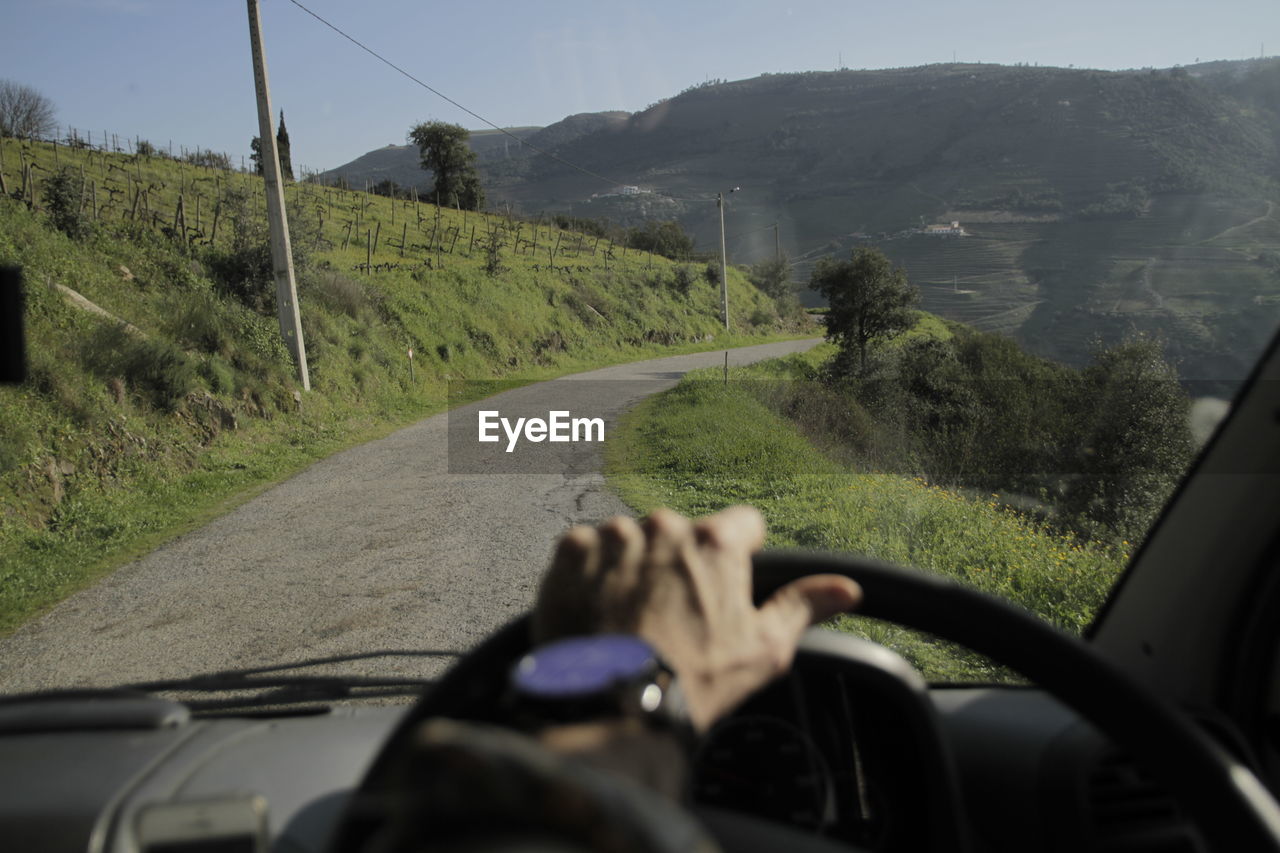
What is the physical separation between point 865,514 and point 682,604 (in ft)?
24.0

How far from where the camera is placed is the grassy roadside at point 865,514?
515 centimetres

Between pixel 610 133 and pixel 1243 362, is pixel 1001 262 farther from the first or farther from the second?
pixel 610 133

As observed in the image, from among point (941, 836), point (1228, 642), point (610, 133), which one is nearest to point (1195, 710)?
point (1228, 642)

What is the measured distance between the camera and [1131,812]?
1.47 metres

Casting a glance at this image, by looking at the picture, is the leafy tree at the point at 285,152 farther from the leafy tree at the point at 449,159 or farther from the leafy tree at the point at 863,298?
the leafy tree at the point at 863,298

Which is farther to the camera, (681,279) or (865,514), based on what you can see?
(681,279)

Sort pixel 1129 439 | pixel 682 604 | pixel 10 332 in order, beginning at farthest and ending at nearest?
pixel 1129 439
pixel 10 332
pixel 682 604

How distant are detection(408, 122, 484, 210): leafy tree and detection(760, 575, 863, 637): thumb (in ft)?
210

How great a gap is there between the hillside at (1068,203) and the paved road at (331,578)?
175 inches

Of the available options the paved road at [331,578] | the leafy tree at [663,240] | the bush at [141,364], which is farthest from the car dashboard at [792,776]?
the leafy tree at [663,240]

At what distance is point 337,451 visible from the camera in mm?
14203

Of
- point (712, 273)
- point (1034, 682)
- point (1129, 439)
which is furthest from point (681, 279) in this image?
point (1034, 682)

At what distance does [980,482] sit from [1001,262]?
22.2ft

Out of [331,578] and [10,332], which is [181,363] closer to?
[331,578]
